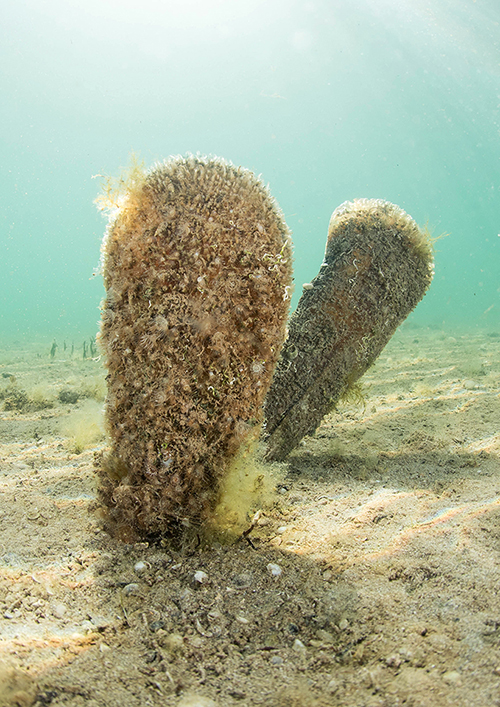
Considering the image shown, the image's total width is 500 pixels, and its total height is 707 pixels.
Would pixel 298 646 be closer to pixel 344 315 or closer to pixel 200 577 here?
pixel 200 577

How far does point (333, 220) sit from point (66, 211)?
155m

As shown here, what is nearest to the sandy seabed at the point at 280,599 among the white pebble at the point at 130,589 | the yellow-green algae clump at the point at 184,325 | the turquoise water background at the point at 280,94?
the white pebble at the point at 130,589

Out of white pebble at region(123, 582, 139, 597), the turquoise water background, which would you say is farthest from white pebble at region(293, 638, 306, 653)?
the turquoise water background

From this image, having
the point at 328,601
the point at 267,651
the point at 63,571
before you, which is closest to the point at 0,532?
the point at 63,571

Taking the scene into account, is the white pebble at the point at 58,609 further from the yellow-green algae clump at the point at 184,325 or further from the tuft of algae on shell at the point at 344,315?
the tuft of algae on shell at the point at 344,315

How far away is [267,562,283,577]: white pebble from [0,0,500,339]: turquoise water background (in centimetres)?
2946

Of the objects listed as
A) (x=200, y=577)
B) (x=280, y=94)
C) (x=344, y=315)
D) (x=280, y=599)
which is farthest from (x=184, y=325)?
(x=280, y=94)

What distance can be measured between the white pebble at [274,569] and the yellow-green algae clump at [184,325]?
47 cm

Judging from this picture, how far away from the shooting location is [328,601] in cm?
178

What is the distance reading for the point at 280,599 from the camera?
71.7 inches

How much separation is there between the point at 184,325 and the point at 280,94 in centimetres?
7228

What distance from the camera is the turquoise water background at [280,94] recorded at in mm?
39531

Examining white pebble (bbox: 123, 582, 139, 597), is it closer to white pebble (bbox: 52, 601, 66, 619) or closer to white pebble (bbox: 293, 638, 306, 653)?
white pebble (bbox: 52, 601, 66, 619)

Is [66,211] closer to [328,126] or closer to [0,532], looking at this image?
[328,126]
